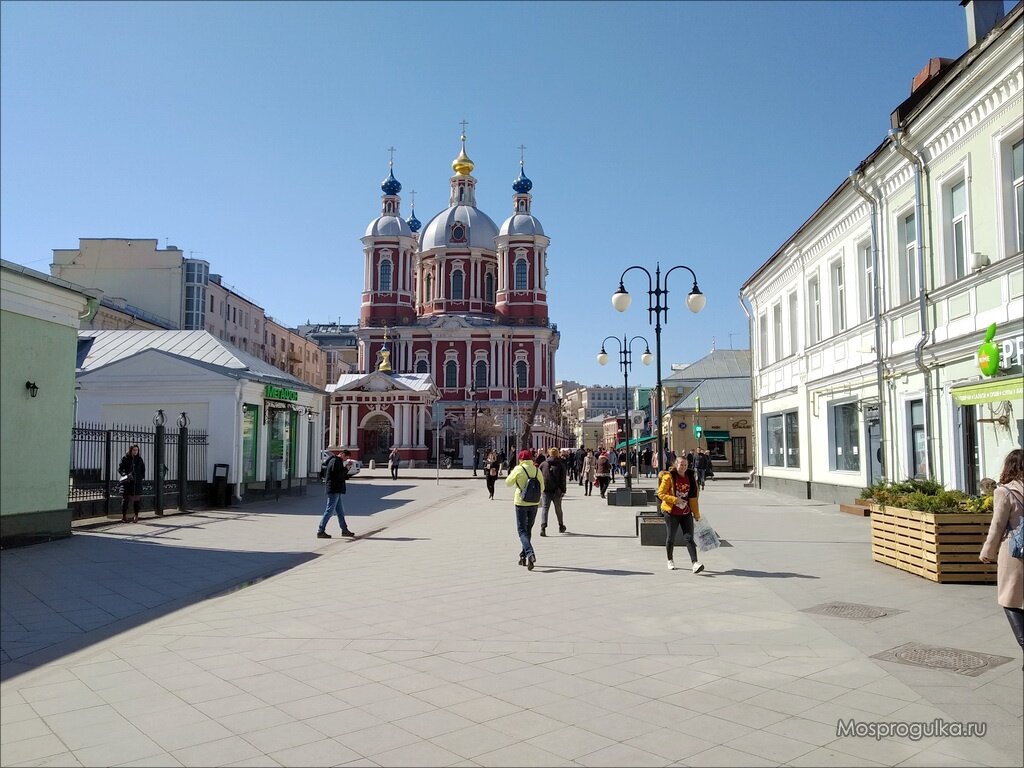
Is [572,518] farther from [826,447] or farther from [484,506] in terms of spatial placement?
[826,447]

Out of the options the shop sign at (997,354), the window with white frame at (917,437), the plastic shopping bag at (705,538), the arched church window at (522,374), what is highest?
the arched church window at (522,374)

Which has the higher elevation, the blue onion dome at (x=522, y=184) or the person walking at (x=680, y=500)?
the blue onion dome at (x=522, y=184)

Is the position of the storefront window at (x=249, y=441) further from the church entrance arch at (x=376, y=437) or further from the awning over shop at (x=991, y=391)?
the church entrance arch at (x=376, y=437)

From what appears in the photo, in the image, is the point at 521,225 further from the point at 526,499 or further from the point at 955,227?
the point at 526,499

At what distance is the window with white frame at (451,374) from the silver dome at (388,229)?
515 inches

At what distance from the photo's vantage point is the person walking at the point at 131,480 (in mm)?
17688

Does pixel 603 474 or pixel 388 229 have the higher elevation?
pixel 388 229

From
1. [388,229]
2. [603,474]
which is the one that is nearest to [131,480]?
[603,474]

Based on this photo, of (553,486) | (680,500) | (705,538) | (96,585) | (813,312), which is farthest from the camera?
(813,312)

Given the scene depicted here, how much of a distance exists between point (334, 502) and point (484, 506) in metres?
9.73

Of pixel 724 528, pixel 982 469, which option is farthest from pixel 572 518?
pixel 982 469

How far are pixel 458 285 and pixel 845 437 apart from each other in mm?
61302

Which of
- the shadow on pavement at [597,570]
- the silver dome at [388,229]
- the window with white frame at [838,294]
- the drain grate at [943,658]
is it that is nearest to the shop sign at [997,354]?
the shadow on pavement at [597,570]

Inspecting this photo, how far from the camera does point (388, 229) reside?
78250mm
